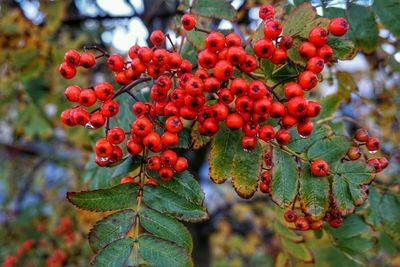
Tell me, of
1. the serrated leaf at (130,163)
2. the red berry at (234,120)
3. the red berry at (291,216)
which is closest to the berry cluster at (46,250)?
the serrated leaf at (130,163)

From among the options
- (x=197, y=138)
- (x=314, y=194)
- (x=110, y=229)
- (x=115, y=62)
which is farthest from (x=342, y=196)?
(x=115, y=62)

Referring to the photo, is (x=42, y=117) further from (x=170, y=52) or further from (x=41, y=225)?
(x=170, y=52)

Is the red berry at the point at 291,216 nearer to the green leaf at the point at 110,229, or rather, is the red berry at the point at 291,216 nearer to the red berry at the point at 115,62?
the green leaf at the point at 110,229

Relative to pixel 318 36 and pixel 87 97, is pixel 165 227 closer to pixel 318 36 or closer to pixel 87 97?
pixel 87 97

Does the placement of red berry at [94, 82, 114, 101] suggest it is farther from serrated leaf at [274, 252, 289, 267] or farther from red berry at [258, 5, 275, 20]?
serrated leaf at [274, 252, 289, 267]

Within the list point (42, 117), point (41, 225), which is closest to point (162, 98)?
point (42, 117)

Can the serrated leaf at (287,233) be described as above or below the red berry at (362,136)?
below
